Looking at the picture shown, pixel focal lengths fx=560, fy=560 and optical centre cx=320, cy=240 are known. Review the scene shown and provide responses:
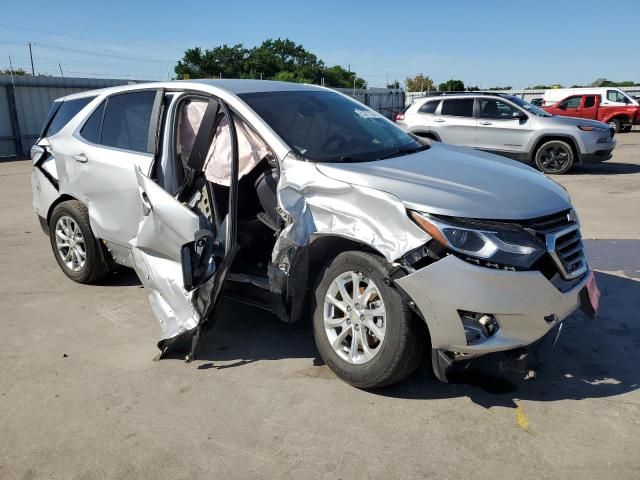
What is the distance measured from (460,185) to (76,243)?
12.0ft

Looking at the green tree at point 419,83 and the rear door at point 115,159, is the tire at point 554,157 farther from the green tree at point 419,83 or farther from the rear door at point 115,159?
the green tree at point 419,83

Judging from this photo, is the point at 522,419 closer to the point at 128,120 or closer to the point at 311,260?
the point at 311,260

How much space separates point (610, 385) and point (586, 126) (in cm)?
990

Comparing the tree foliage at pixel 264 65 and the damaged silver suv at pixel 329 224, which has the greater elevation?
the tree foliage at pixel 264 65

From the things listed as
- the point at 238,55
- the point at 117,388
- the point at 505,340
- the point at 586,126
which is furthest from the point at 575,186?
the point at 238,55

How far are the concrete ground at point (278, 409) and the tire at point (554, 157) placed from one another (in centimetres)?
805

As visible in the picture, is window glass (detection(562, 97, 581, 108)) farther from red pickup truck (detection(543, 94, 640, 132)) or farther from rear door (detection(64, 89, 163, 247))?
rear door (detection(64, 89, 163, 247))

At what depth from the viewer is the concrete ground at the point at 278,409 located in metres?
2.73

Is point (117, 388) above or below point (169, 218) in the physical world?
below

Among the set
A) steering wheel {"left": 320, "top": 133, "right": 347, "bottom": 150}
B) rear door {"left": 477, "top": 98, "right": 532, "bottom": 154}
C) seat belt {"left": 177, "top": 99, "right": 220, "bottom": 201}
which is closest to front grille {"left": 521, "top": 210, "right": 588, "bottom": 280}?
steering wheel {"left": 320, "top": 133, "right": 347, "bottom": 150}

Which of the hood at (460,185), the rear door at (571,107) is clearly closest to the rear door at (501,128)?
the hood at (460,185)

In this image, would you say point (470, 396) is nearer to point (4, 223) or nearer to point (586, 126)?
point (4, 223)

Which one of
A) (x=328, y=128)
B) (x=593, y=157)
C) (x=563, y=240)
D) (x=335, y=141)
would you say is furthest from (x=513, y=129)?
(x=563, y=240)

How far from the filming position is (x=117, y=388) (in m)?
3.47
